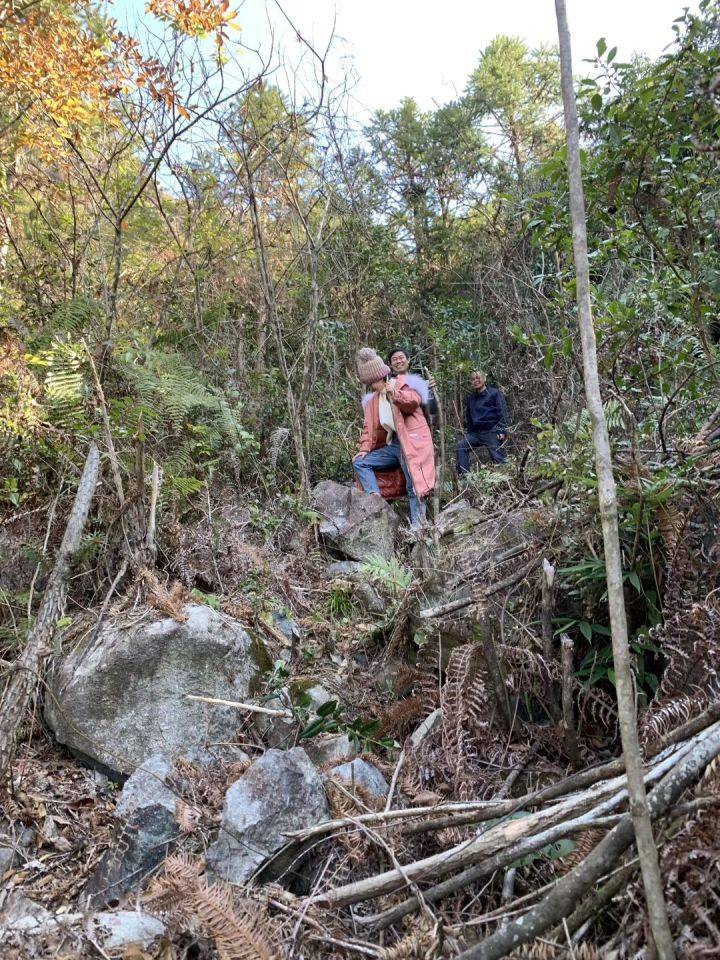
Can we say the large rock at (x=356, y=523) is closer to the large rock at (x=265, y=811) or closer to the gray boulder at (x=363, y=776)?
the gray boulder at (x=363, y=776)

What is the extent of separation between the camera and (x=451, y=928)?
189cm

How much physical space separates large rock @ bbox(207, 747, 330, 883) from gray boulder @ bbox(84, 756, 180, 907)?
27 cm

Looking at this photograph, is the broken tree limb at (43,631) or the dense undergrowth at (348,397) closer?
the dense undergrowth at (348,397)

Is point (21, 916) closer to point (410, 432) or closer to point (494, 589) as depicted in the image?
point (494, 589)

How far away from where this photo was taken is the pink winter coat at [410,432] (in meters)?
6.52

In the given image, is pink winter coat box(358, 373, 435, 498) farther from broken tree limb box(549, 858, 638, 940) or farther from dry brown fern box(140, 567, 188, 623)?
broken tree limb box(549, 858, 638, 940)

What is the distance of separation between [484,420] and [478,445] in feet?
1.07

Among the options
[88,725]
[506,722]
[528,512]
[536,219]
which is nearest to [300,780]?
[506,722]

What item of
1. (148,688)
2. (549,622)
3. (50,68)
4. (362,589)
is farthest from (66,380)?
(549,622)

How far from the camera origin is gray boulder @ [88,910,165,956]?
87.7 inches

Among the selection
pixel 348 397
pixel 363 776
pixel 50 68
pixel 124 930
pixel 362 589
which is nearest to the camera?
pixel 124 930

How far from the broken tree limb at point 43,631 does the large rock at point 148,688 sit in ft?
0.53

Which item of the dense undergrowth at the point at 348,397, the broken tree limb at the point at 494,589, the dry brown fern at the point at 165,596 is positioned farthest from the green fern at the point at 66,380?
the broken tree limb at the point at 494,589

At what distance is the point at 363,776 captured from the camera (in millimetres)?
2809
